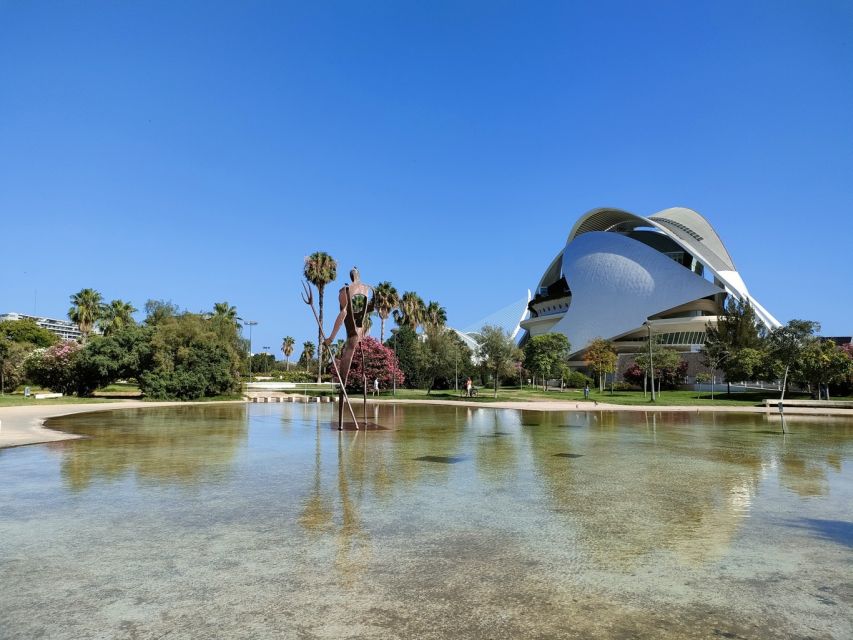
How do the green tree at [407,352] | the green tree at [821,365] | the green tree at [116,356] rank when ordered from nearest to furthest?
1. the green tree at [821,365]
2. the green tree at [116,356]
3. the green tree at [407,352]

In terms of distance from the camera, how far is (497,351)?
43.9 meters

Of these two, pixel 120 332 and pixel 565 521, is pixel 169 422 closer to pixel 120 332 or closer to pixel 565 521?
pixel 565 521

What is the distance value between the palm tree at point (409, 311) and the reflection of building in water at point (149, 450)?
45833mm

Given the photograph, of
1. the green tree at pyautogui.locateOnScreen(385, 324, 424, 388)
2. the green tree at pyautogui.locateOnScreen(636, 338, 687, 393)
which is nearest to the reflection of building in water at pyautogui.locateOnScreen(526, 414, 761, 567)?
the green tree at pyautogui.locateOnScreen(636, 338, 687, 393)

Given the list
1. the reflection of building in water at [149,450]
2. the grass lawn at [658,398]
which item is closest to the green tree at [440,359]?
the grass lawn at [658,398]

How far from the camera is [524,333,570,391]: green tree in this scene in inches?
1858

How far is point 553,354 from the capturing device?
4822 centimetres

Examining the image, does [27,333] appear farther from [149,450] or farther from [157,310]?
[149,450]

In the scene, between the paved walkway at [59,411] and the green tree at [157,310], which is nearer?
the paved walkway at [59,411]

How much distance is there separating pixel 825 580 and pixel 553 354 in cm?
4461

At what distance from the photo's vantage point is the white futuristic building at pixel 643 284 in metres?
67.3

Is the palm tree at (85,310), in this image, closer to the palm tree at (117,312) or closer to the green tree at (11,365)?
the palm tree at (117,312)

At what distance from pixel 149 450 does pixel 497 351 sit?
112 ft

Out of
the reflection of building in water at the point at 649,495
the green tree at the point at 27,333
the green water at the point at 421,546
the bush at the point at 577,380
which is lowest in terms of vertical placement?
the reflection of building in water at the point at 649,495
